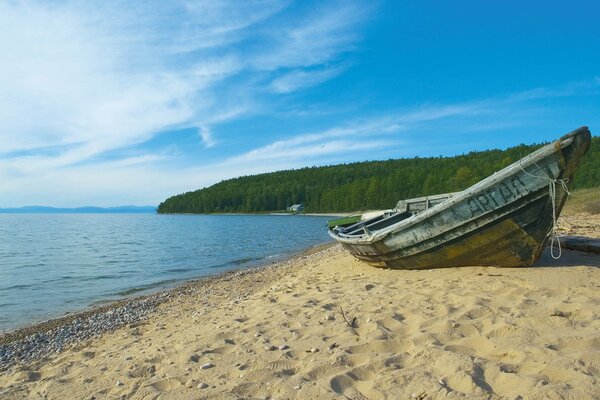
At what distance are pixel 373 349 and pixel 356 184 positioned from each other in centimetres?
11232

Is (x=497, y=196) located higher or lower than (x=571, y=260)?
higher

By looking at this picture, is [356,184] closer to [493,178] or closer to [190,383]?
[493,178]

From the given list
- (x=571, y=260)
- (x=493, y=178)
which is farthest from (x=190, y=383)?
(x=571, y=260)

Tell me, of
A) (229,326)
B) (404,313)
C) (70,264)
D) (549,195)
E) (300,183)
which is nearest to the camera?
(404,313)

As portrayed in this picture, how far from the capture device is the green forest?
90844 mm

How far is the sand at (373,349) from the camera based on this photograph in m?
3.76

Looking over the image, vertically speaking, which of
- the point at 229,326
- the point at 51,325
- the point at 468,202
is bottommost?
the point at 51,325

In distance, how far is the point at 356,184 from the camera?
380 feet

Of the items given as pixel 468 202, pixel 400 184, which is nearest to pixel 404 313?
pixel 468 202

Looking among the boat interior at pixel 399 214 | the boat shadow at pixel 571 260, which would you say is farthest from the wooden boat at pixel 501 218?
the boat interior at pixel 399 214

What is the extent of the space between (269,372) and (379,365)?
111 centimetres

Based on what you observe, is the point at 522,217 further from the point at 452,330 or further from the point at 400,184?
the point at 400,184

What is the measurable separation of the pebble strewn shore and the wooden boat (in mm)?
6305

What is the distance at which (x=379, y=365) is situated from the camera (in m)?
4.20
